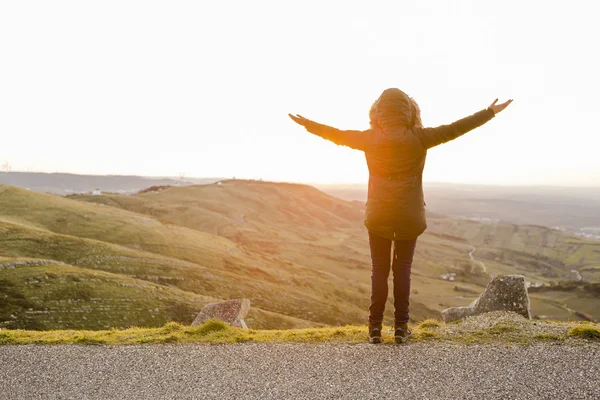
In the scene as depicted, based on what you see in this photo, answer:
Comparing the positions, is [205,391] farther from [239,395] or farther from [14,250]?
[14,250]

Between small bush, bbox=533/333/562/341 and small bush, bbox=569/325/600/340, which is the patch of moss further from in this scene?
small bush, bbox=569/325/600/340

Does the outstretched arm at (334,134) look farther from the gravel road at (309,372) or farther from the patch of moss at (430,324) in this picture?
the patch of moss at (430,324)

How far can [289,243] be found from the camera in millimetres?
176375

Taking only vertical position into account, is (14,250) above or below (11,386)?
below

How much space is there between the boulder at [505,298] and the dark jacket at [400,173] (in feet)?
17.5

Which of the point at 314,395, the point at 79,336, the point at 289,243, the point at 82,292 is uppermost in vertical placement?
the point at 314,395

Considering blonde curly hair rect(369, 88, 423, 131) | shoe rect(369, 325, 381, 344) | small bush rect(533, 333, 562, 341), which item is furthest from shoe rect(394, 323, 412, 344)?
blonde curly hair rect(369, 88, 423, 131)

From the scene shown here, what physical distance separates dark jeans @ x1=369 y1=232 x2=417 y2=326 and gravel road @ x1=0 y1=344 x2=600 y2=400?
73 cm

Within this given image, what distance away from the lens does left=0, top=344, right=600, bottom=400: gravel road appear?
7016 mm

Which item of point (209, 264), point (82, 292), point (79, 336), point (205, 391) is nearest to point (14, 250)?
point (82, 292)

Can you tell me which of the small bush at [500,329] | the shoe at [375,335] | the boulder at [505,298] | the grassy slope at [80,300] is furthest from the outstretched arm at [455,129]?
the grassy slope at [80,300]

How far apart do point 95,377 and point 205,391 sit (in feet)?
8.40

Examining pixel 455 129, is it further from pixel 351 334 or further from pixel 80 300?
pixel 80 300

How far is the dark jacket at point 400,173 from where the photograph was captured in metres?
8.76
